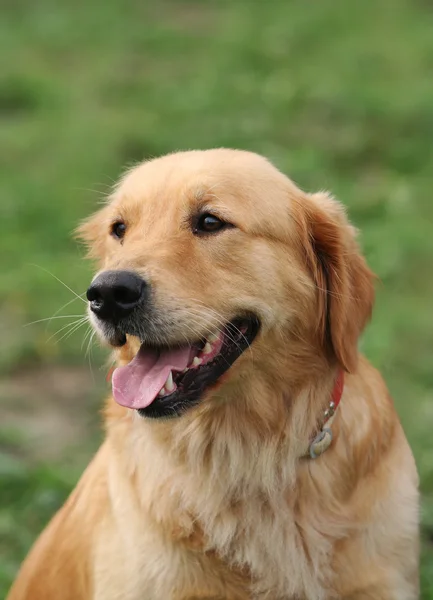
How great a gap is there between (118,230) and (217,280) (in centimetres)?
53

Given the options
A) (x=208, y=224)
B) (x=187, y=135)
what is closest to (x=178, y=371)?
(x=208, y=224)

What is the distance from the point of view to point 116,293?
306cm

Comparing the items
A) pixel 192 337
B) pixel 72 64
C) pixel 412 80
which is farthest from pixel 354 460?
pixel 72 64

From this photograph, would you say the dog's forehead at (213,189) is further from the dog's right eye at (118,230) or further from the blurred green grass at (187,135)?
the blurred green grass at (187,135)

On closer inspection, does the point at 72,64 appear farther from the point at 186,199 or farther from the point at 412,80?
the point at 186,199

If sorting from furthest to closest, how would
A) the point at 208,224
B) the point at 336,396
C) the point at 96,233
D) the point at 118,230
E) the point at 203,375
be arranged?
the point at 96,233
the point at 118,230
the point at 336,396
the point at 208,224
the point at 203,375

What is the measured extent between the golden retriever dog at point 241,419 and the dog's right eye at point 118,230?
0.7 inches

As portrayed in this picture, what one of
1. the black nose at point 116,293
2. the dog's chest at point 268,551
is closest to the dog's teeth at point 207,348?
the black nose at point 116,293

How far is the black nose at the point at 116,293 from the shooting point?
3.02 metres

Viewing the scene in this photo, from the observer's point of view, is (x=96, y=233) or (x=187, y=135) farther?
(x=187, y=135)

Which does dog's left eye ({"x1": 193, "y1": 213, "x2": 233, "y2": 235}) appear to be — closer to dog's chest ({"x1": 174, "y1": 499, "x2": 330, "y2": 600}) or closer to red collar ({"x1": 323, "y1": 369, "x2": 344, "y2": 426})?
red collar ({"x1": 323, "y1": 369, "x2": 344, "y2": 426})

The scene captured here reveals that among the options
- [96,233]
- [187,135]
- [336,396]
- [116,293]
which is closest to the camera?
[116,293]

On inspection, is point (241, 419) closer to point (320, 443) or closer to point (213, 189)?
point (320, 443)

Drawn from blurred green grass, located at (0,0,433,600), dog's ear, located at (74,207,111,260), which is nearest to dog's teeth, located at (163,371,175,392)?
dog's ear, located at (74,207,111,260)
